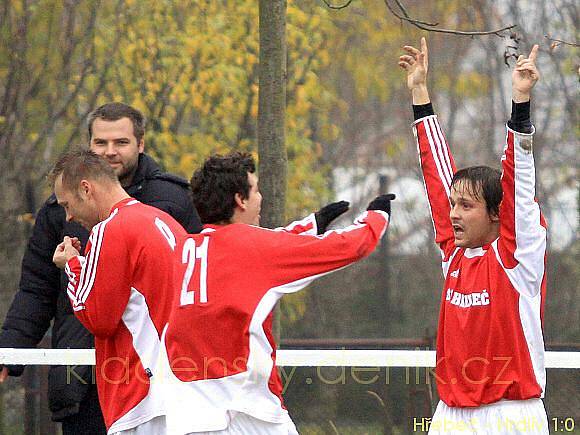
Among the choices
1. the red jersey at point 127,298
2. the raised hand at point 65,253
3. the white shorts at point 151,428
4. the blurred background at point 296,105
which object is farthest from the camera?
the blurred background at point 296,105

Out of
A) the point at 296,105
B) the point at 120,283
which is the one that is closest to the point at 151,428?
the point at 120,283

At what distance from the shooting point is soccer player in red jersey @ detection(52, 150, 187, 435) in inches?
183

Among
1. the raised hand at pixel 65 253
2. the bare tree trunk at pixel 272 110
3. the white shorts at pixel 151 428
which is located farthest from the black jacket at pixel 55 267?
the bare tree trunk at pixel 272 110

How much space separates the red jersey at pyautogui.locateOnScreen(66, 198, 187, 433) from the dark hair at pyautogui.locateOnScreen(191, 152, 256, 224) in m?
0.30

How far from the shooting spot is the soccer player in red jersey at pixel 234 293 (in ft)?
14.5

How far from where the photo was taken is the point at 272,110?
640cm

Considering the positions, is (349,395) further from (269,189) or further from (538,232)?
(538,232)

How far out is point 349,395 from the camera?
346 inches

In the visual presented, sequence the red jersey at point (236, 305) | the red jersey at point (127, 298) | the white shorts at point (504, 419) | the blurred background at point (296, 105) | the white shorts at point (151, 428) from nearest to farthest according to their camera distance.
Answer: the red jersey at point (236, 305) < the white shorts at point (504, 419) < the red jersey at point (127, 298) < the white shorts at point (151, 428) < the blurred background at point (296, 105)

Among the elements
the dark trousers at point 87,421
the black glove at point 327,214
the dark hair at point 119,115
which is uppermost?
the dark hair at point 119,115

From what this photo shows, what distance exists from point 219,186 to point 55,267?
4.65ft

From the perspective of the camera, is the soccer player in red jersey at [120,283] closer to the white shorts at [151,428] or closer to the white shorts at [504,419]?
the white shorts at [151,428]

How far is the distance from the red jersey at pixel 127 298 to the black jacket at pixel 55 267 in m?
0.70

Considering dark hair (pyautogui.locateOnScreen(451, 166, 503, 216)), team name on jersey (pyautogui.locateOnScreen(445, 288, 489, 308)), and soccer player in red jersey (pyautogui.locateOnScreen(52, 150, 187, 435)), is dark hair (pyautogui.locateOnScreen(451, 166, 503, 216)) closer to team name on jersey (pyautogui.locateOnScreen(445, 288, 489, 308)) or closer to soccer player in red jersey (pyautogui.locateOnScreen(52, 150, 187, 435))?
team name on jersey (pyautogui.locateOnScreen(445, 288, 489, 308))
